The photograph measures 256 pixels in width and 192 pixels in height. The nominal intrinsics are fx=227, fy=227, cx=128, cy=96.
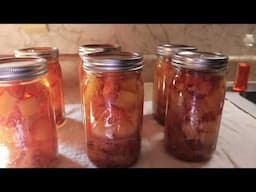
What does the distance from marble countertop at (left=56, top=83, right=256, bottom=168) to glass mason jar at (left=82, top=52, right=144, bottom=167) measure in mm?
34

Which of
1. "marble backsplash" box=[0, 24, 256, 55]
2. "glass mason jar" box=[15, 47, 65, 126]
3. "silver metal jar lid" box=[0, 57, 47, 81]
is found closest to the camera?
"silver metal jar lid" box=[0, 57, 47, 81]

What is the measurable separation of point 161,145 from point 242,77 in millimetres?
484

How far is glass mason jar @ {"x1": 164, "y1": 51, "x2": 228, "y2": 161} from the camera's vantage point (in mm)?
394

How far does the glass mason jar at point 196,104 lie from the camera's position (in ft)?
1.29

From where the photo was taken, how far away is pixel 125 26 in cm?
75

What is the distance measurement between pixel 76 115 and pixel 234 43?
599 mm

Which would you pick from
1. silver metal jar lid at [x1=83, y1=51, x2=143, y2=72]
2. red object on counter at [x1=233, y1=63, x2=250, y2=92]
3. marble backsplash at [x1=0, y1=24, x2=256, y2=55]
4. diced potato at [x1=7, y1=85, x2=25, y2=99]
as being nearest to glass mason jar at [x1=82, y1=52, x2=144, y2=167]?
silver metal jar lid at [x1=83, y1=51, x2=143, y2=72]

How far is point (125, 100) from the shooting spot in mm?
379

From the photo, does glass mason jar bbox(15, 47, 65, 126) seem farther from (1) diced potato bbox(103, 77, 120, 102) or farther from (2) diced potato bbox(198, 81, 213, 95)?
(2) diced potato bbox(198, 81, 213, 95)

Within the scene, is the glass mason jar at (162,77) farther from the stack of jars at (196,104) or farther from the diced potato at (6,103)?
the diced potato at (6,103)

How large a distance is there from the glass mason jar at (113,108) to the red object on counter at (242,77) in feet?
1.74

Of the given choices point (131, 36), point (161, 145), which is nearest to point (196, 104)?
point (161, 145)
